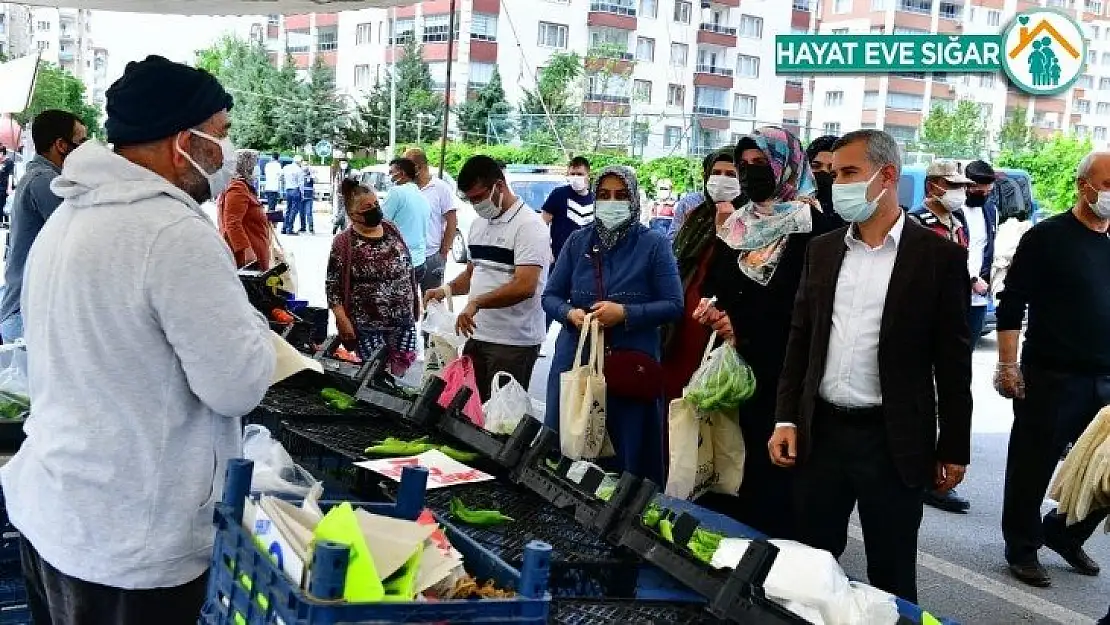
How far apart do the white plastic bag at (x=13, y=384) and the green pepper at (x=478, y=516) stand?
1333 mm

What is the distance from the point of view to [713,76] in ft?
229

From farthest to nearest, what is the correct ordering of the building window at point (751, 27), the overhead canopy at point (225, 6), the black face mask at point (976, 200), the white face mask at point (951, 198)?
the building window at point (751, 27) < the black face mask at point (976, 200) < the white face mask at point (951, 198) < the overhead canopy at point (225, 6)

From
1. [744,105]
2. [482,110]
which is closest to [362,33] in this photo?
[482,110]

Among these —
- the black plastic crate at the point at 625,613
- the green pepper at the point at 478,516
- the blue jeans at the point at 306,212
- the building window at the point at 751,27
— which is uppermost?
the building window at the point at 751,27

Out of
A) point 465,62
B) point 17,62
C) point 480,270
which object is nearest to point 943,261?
point 480,270

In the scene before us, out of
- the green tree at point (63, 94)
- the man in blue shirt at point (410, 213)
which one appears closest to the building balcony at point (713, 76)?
the green tree at point (63, 94)

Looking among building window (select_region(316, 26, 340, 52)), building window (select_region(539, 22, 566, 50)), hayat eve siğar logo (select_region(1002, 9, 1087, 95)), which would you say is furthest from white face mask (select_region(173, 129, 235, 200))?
building window (select_region(316, 26, 340, 52))

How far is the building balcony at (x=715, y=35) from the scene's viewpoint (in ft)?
227

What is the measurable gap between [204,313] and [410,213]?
7.52 m

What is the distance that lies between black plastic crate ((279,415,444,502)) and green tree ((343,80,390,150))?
4984 centimetres

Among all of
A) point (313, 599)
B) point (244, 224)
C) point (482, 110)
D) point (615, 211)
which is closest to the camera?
point (313, 599)

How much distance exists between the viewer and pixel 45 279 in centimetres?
218

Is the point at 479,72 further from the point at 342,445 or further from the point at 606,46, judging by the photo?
the point at 342,445

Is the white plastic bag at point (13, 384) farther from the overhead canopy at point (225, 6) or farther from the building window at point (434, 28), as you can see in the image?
the building window at point (434, 28)
